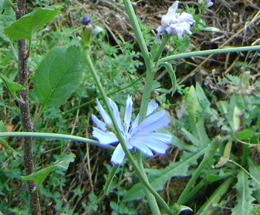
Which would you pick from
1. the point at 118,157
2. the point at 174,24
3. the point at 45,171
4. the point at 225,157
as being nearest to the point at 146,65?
the point at 174,24

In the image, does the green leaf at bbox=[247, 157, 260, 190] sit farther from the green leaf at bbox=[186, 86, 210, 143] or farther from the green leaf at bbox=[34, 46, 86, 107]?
the green leaf at bbox=[34, 46, 86, 107]

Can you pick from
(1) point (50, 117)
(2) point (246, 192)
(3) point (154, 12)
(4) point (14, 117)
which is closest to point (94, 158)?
(1) point (50, 117)

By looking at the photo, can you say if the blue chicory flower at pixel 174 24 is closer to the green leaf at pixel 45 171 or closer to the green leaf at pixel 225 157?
the green leaf at pixel 45 171

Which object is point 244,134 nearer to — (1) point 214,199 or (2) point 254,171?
(2) point 254,171

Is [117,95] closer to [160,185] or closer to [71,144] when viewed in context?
[71,144]

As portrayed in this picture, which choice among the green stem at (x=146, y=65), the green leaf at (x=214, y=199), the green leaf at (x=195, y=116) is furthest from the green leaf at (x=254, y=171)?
the green stem at (x=146, y=65)
